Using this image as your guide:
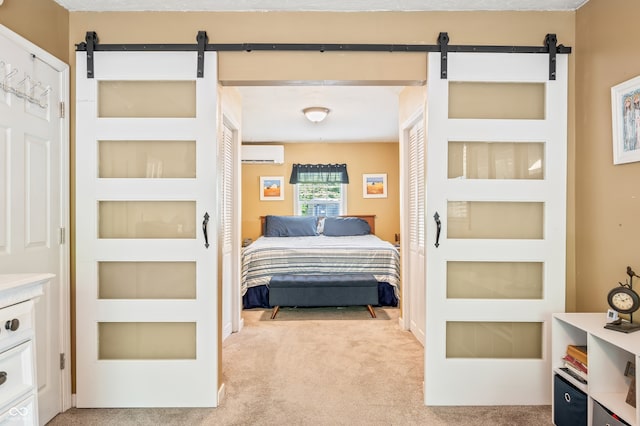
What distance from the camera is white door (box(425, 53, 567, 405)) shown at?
241 cm

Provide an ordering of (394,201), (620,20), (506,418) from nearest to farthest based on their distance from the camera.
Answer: (620,20) < (506,418) < (394,201)

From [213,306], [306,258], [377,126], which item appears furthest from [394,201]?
[213,306]

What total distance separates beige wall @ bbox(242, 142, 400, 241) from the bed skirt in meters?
2.48

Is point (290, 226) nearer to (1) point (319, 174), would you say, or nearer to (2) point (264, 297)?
(1) point (319, 174)

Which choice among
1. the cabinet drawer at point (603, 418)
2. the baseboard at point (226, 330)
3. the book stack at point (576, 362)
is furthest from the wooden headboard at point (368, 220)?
A: the cabinet drawer at point (603, 418)

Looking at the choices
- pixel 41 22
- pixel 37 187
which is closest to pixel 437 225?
pixel 37 187

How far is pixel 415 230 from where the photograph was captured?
3.87 meters

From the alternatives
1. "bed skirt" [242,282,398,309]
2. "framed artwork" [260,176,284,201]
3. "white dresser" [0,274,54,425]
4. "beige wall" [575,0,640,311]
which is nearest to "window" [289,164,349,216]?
"framed artwork" [260,176,284,201]

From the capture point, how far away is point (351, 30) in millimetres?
2414

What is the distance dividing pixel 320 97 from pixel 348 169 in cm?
301

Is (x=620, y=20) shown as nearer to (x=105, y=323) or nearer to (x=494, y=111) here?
(x=494, y=111)

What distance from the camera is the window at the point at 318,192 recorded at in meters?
7.24

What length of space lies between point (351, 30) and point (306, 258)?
2958 mm

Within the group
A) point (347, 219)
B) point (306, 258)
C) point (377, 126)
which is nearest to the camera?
point (306, 258)
